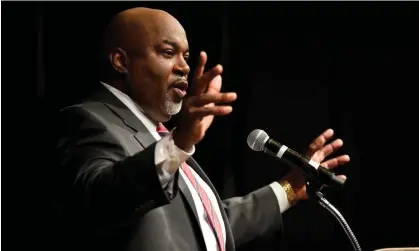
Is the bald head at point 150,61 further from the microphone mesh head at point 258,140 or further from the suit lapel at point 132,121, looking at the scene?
the microphone mesh head at point 258,140

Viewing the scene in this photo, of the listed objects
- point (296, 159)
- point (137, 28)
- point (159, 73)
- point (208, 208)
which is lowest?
point (208, 208)

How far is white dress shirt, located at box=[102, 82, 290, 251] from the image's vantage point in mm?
1259

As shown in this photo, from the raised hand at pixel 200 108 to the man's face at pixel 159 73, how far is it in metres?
0.38

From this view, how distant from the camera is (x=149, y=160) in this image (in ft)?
4.05

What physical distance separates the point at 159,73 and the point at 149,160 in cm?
48

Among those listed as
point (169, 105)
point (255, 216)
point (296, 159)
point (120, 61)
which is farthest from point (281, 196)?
point (120, 61)

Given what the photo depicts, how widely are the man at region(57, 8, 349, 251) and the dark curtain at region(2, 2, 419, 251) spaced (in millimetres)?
832

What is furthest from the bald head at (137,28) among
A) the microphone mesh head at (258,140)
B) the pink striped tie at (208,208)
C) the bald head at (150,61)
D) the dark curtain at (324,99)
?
the dark curtain at (324,99)

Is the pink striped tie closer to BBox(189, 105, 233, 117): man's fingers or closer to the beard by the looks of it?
the beard

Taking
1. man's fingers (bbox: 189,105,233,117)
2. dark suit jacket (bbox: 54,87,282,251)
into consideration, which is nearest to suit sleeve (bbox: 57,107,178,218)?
dark suit jacket (bbox: 54,87,282,251)

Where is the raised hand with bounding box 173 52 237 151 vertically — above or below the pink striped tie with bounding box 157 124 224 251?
above

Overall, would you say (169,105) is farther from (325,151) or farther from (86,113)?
(325,151)

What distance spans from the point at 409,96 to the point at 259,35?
29.5 inches

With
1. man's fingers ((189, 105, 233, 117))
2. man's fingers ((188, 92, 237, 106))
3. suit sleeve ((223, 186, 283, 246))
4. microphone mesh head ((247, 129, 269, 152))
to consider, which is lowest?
suit sleeve ((223, 186, 283, 246))
